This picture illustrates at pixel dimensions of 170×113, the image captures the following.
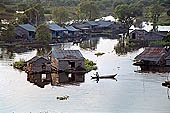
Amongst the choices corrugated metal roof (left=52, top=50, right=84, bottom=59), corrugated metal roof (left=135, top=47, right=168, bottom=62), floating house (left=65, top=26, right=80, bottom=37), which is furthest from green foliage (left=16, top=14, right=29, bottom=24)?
corrugated metal roof (left=135, top=47, right=168, bottom=62)

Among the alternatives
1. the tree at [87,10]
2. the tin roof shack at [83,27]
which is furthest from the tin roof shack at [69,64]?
the tree at [87,10]

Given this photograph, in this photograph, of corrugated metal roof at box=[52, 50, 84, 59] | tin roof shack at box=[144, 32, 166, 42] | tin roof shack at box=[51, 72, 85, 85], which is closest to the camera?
tin roof shack at box=[51, 72, 85, 85]

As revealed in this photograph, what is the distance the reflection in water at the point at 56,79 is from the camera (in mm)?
23422

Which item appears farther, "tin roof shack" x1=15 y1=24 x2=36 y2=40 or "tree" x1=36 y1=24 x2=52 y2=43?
"tin roof shack" x1=15 y1=24 x2=36 y2=40

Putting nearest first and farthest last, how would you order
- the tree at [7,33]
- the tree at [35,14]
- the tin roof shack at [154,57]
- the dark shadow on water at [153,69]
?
the dark shadow on water at [153,69]
the tin roof shack at [154,57]
the tree at [7,33]
the tree at [35,14]

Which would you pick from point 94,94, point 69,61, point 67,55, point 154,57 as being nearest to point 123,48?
point 154,57

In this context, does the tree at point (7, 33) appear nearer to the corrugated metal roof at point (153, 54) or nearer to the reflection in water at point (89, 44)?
the reflection in water at point (89, 44)

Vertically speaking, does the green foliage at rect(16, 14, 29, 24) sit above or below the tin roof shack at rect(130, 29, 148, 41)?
Answer: above

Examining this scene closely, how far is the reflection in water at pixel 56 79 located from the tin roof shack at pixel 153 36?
18757 mm

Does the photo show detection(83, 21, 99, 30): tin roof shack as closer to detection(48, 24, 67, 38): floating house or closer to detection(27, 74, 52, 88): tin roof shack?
detection(48, 24, 67, 38): floating house

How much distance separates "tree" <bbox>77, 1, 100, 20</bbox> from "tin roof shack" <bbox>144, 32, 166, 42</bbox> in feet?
66.3

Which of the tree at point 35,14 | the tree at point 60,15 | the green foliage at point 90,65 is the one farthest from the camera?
the tree at point 60,15

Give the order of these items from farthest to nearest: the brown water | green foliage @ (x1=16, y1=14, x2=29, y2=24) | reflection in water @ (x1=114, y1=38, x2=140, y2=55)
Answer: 1. green foliage @ (x1=16, y1=14, x2=29, y2=24)
2. reflection in water @ (x1=114, y1=38, x2=140, y2=55)
3. the brown water

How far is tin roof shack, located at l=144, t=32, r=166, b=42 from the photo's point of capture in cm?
4187
